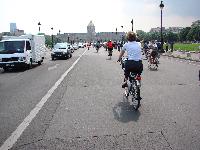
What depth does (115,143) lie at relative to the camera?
6363mm

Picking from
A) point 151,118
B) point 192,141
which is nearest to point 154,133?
point 192,141

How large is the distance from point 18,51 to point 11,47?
0.77m

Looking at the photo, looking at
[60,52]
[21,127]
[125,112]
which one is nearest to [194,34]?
[60,52]

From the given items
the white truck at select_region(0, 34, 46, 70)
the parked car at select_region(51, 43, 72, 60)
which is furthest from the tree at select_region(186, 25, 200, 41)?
the white truck at select_region(0, 34, 46, 70)

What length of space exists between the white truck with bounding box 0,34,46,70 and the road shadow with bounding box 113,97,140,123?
16095mm

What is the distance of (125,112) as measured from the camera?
362 inches

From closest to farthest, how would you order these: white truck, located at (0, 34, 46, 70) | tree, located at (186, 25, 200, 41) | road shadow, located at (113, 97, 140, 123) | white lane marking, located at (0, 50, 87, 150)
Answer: white lane marking, located at (0, 50, 87, 150), road shadow, located at (113, 97, 140, 123), white truck, located at (0, 34, 46, 70), tree, located at (186, 25, 200, 41)

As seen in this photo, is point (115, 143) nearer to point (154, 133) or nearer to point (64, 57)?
point (154, 133)

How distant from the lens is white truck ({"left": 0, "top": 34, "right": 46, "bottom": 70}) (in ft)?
83.5

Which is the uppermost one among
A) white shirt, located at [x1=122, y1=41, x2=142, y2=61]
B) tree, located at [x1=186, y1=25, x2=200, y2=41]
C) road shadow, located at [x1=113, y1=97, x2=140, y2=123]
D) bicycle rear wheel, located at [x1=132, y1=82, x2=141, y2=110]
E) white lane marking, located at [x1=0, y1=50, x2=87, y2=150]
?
tree, located at [x1=186, y1=25, x2=200, y2=41]

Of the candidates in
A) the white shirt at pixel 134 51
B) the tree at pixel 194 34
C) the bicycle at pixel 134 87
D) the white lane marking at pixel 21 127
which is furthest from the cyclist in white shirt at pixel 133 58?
the tree at pixel 194 34

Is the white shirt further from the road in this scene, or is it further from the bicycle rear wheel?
the road

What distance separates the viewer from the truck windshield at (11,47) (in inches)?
1026

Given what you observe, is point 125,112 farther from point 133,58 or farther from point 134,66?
point 133,58
